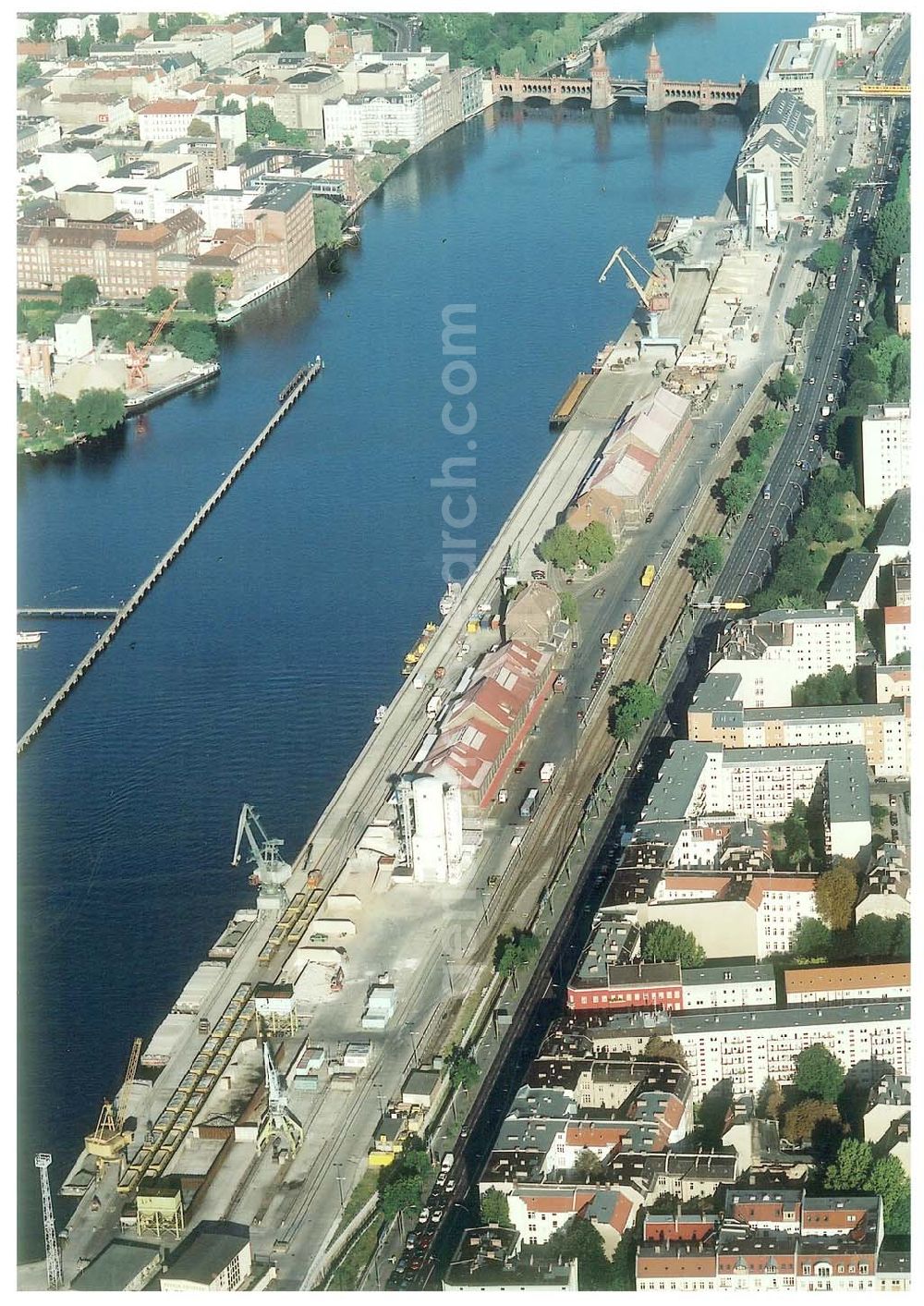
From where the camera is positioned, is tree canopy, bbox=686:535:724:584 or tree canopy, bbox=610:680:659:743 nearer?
tree canopy, bbox=610:680:659:743

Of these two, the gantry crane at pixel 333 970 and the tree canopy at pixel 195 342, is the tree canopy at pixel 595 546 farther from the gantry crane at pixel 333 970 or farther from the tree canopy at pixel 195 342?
the tree canopy at pixel 195 342

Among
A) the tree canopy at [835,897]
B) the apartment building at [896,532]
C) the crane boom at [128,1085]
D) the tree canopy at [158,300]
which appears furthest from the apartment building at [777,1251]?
the tree canopy at [158,300]

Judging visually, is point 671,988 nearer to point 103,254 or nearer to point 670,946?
point 670,946

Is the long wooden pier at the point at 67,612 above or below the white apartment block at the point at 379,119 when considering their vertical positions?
below

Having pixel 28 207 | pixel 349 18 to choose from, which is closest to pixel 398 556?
pixel 28 207

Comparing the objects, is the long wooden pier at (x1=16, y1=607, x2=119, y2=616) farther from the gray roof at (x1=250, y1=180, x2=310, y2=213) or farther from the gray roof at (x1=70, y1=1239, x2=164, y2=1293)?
the gray roof at (x1=250, y1=180, x2=310, y2=213)

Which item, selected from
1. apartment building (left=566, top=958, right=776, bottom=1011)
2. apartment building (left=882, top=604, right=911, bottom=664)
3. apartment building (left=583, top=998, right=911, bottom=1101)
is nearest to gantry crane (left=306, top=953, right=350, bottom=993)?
apartment building (left=566, top=958, right=776, bottom=1011)
